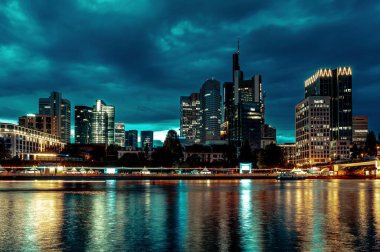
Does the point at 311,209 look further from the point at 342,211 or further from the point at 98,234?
the point at 98,234

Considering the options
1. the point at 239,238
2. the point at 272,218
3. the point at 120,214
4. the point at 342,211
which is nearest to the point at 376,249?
the point at 239,238

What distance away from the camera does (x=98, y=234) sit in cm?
3003

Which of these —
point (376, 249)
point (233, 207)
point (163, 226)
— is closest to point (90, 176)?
point (233, 207)

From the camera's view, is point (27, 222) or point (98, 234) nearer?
point (98, 234)

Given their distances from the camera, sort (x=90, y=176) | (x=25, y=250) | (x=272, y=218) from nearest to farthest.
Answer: (x=25, y=250)
(x=272, y=218)
(x=90, y=176)

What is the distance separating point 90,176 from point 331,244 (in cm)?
17729

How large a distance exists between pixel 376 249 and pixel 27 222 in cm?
2454

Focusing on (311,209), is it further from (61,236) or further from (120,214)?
(61,236)

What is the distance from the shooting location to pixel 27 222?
3603 centimetres

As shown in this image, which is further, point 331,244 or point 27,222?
point 27,222

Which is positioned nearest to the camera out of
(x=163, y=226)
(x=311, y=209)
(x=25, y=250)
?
(x=25, y=250)

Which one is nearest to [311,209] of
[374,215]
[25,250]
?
[374,215]

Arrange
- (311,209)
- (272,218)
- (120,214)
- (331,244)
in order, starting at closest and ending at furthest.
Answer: (331,244) → (272,218) → (120,214) → (311,209)

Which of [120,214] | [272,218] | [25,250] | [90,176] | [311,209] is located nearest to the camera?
[25,250]
